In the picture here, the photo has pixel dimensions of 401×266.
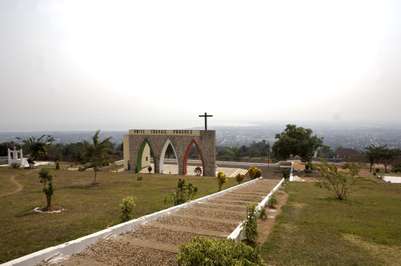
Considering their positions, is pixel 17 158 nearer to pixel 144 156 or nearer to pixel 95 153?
pixel 144 156

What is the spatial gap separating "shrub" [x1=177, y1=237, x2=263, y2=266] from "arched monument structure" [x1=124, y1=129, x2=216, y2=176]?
86.8ft

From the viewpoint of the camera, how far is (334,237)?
28.1 feet

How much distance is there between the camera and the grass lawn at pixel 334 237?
6898 mm

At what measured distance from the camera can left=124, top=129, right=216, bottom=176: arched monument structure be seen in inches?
1224

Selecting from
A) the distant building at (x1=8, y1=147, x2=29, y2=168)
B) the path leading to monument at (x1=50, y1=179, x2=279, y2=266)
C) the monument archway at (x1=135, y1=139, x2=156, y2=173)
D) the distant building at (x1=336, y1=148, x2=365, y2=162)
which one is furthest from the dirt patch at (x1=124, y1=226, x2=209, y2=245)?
the distant building at (x1=336, y1=148, x2=365, y2=162)

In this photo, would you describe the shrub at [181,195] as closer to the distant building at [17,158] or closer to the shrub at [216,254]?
the shrub at [216,254]

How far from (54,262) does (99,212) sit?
5524 millimetres

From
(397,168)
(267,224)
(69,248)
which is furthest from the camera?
(397,168)

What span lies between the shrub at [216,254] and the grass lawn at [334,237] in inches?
99.7

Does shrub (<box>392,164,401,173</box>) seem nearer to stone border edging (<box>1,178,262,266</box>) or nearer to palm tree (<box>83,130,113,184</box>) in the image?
palm tree (<box>83,130,113,184</box>)

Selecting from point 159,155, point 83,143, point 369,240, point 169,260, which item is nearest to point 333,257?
point 369,240

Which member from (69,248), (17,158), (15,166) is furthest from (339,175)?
(17,158)

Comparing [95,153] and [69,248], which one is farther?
[95,153]

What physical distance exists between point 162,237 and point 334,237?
4.76m
